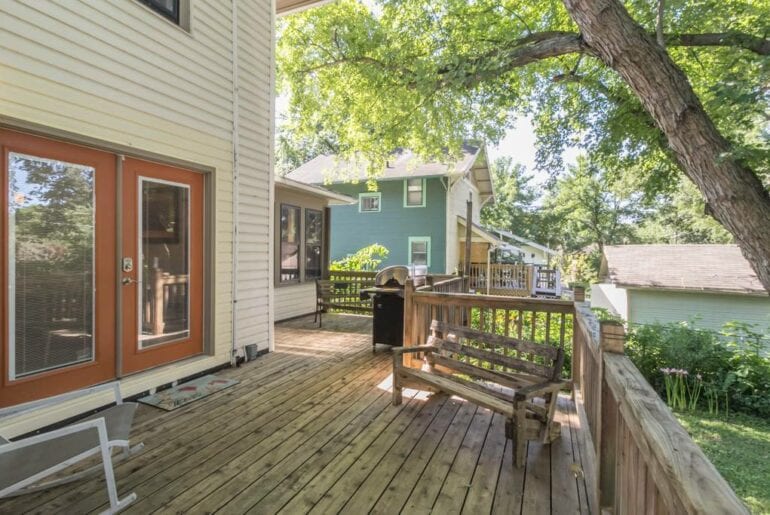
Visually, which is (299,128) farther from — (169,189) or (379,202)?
(169,189)

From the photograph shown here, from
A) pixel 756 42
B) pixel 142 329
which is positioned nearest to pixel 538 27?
pixel 756 42

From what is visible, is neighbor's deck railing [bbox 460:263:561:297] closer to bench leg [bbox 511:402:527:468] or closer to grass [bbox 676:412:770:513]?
grass [bbox 676:412:770:513]

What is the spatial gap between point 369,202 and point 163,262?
11.6 meters

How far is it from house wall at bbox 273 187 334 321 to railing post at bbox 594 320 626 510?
6138 mm

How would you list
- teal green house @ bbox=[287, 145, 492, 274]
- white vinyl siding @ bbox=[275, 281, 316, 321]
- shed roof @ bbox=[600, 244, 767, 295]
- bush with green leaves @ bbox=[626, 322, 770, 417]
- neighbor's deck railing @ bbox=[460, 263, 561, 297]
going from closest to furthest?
bush with green leaves @ bbox=[626, 322, 770, 417] < white vinyl siding @ bbox=[275, 281, 316, 321] < shed roof @ bbox=[600, 244, 767, 295] < teal green house @ bbox=[287, 145, 492, 274] < neighbor's deck railing @ bbox=[460, 263, 561, 297]

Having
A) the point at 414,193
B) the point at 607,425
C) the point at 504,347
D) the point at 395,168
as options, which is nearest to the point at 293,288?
the point at 504,347

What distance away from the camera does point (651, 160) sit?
265 inches

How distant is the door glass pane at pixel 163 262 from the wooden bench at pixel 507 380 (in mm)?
2389

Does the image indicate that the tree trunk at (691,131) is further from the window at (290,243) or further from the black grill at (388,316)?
the window at (290,243)

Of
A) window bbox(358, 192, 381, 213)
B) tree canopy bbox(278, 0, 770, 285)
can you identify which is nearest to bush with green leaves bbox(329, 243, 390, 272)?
tree canopy bbox(278, 0, 770, 285)

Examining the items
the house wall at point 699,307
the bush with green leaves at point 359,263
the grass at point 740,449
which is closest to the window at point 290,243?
the bush with green leaves at point 359,263

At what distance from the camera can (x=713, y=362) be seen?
5.63m

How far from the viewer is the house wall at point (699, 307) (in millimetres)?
11711

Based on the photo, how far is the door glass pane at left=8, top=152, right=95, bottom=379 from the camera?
2787 mm
